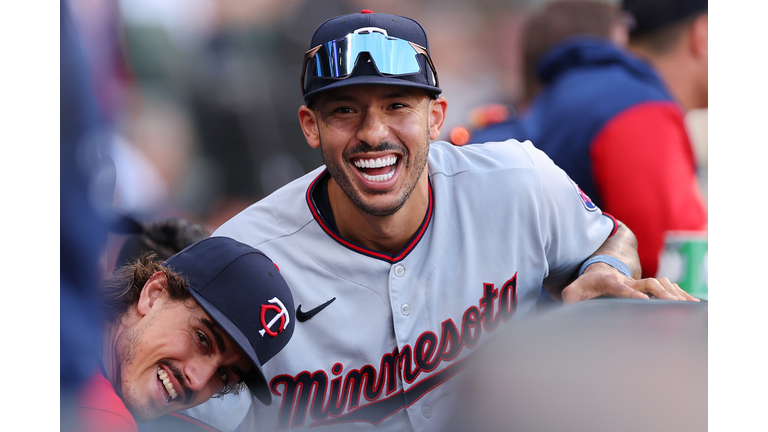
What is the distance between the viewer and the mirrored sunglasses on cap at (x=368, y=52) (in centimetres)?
141

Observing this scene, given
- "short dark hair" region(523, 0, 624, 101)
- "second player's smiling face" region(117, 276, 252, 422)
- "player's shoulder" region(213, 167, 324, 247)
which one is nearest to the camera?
"second player's smiling face" region(117, 276, 252, 422)

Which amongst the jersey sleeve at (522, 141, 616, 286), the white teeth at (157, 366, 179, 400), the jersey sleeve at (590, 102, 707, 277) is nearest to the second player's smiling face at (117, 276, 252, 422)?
the white teeth at (157, 366, 179, 400)

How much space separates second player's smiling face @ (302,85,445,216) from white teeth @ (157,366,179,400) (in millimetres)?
575


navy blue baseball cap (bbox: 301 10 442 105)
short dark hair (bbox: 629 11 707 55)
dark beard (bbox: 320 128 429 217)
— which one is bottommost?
dark beard (bbox: 320 128 429 217)

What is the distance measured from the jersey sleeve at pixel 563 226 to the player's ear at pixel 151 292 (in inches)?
36.6

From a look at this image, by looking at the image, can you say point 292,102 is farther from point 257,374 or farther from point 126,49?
point 257,374

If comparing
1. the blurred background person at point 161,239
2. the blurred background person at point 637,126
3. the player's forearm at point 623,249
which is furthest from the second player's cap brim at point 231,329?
the blurred background person at point 637,126

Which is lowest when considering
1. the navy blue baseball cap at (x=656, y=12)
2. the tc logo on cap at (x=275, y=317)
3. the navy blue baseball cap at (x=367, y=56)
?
the tc logo on cap at (x=275, y=317)

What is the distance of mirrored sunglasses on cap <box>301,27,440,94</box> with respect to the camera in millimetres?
1406

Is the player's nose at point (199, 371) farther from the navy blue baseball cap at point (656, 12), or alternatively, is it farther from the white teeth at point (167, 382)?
the navy blue baseball cap at point (656, 12)

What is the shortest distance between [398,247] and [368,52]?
52cm

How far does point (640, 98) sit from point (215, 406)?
1708 millimetres

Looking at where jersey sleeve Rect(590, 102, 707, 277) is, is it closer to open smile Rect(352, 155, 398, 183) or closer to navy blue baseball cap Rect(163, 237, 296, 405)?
open smile Rect(352, 155, 398, 183)

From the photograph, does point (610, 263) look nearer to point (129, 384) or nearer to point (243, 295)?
point (243, 295)
